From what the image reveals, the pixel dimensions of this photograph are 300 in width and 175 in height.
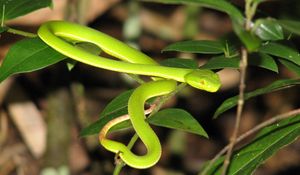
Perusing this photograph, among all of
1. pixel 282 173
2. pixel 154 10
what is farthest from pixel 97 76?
pixel 282 173

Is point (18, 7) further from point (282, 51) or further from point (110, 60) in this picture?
point (282, 51)

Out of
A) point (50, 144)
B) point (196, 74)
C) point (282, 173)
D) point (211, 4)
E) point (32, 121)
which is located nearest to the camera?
point (211, 4)

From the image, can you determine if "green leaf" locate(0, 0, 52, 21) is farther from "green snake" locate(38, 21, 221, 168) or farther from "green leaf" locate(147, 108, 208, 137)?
"green leaf" locate(147, 108, 208, 137)

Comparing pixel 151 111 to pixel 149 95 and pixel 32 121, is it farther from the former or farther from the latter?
pixel 32 121

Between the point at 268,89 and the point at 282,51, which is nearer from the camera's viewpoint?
the point at 268,89

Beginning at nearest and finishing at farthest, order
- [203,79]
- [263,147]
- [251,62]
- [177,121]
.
→ [177,121], [263,147], [251,62], [203,79]

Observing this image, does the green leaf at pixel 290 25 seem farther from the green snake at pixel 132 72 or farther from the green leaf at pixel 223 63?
the green snake at pixel 132 72

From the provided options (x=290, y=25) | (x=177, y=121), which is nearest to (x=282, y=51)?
(x=177, y=121)
